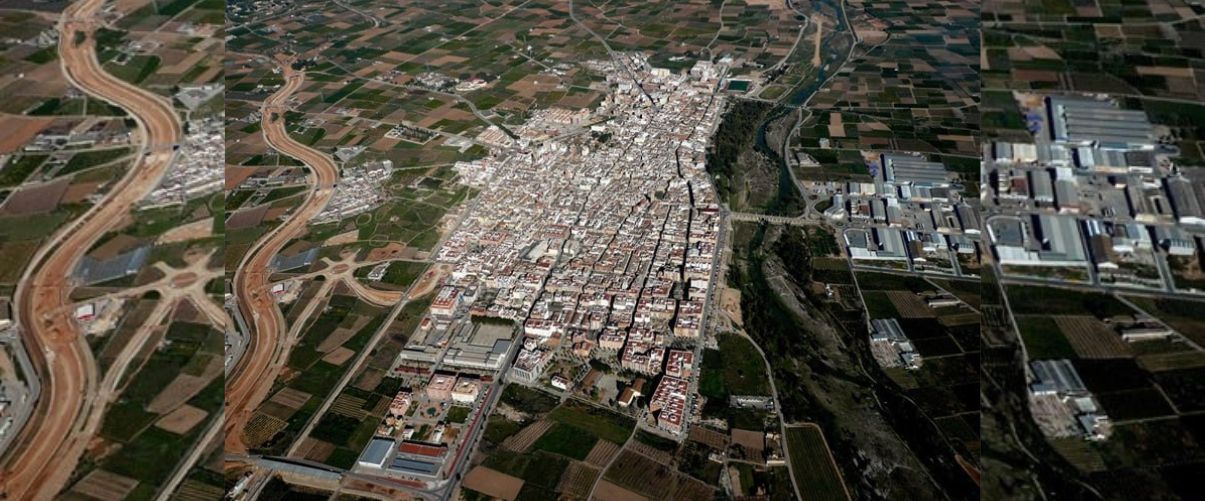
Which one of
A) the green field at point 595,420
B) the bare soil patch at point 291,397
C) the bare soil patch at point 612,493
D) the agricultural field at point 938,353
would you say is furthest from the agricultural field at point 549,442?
the agricultural field at point 938,353

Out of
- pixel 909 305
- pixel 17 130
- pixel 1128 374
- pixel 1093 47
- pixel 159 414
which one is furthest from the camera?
pixel 909 305

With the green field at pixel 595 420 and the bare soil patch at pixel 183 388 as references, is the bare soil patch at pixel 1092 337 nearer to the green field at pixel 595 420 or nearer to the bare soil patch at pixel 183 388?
the bare soil patch at pixel 183 388

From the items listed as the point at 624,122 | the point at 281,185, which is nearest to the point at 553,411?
the point at 281,185

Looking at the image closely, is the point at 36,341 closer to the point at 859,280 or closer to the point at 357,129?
the point at 859,280

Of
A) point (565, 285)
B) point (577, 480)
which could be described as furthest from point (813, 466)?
point (565, 285)

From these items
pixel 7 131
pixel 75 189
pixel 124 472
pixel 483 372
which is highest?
pixel 7 131

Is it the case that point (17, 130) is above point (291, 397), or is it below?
above

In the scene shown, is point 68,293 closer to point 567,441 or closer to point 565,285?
point 567,441
